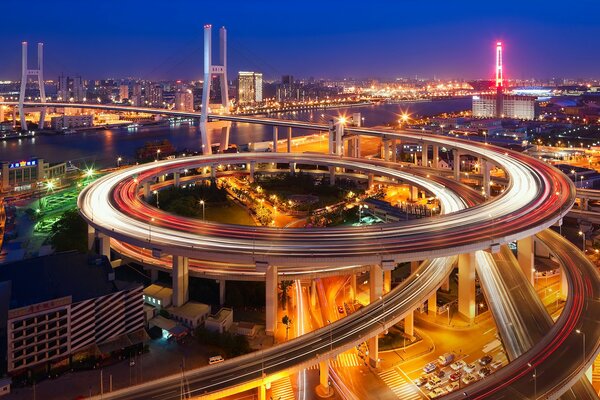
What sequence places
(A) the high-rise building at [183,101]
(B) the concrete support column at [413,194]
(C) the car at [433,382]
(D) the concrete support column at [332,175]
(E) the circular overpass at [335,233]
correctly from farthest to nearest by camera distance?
(A) the high-rise building at [183,101] < (D) the concrete support column at [332,175] < (B) the concrete support column at [413,194] < (E) the circular overpass at [335,233] < (C) the car at [433,382]

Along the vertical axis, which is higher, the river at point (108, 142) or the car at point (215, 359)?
the river at point (108, 142)

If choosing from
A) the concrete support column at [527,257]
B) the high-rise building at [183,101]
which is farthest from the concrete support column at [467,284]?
the high-rise building at [183,101]

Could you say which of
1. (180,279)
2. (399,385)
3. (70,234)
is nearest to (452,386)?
(399,385)

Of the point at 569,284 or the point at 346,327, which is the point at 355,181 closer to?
the point at 569,284

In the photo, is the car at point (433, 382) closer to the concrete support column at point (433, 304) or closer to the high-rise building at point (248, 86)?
the concrete support column at point (433, 304)

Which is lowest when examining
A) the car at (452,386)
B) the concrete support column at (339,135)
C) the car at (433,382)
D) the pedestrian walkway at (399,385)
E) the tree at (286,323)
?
the pedestrian walkway at (399,385)

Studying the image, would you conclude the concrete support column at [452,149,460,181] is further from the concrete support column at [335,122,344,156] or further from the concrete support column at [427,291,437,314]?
the concrete support column at [427,291,437,314]

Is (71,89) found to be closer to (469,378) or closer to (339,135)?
(339,135)

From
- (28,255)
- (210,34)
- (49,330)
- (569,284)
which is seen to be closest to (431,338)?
(569,284)
